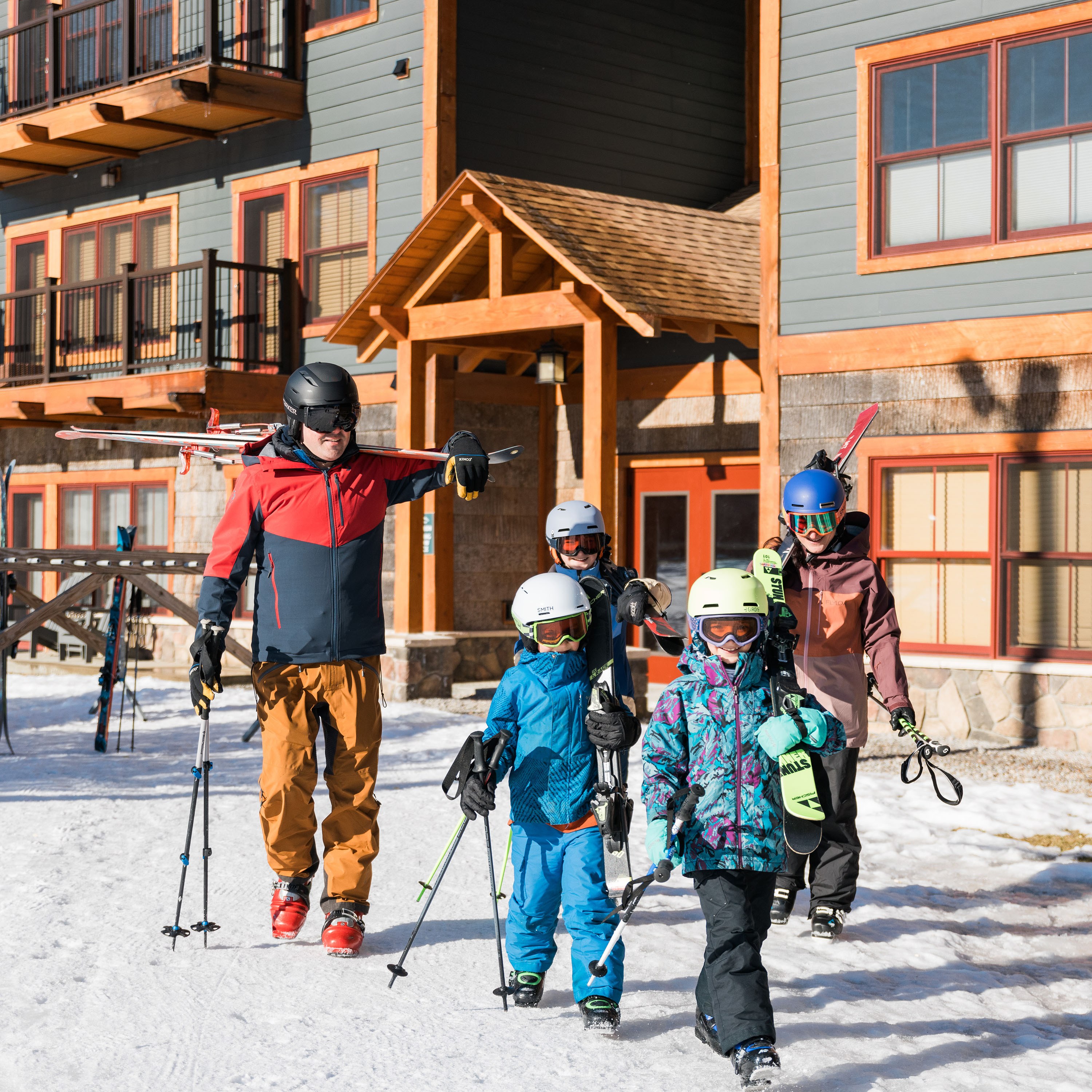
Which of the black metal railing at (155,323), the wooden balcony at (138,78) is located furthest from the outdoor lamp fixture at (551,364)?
the wooden balcony at (138,78)

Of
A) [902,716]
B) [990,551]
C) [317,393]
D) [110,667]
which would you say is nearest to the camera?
[317,393]

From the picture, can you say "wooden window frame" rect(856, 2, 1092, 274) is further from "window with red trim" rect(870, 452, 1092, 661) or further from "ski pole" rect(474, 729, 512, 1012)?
"ski pole" rect(474, 729, 512, 1012)

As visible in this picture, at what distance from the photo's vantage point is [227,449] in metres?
6.12

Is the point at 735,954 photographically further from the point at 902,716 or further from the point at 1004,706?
the point at 1004,706

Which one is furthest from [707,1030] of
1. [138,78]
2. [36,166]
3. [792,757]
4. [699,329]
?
[36,166]

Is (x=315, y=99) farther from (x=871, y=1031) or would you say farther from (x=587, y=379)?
(x=871, y=1031)

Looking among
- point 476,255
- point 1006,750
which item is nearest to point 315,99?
point 476,255

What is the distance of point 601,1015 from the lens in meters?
4.40

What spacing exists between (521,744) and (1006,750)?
644cm

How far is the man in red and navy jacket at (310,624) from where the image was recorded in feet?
17.5

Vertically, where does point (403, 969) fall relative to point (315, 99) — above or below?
below

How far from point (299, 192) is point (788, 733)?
1241cm

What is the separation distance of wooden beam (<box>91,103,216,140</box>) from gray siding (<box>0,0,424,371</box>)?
287 mm

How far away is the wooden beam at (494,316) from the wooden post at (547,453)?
6.90ft
